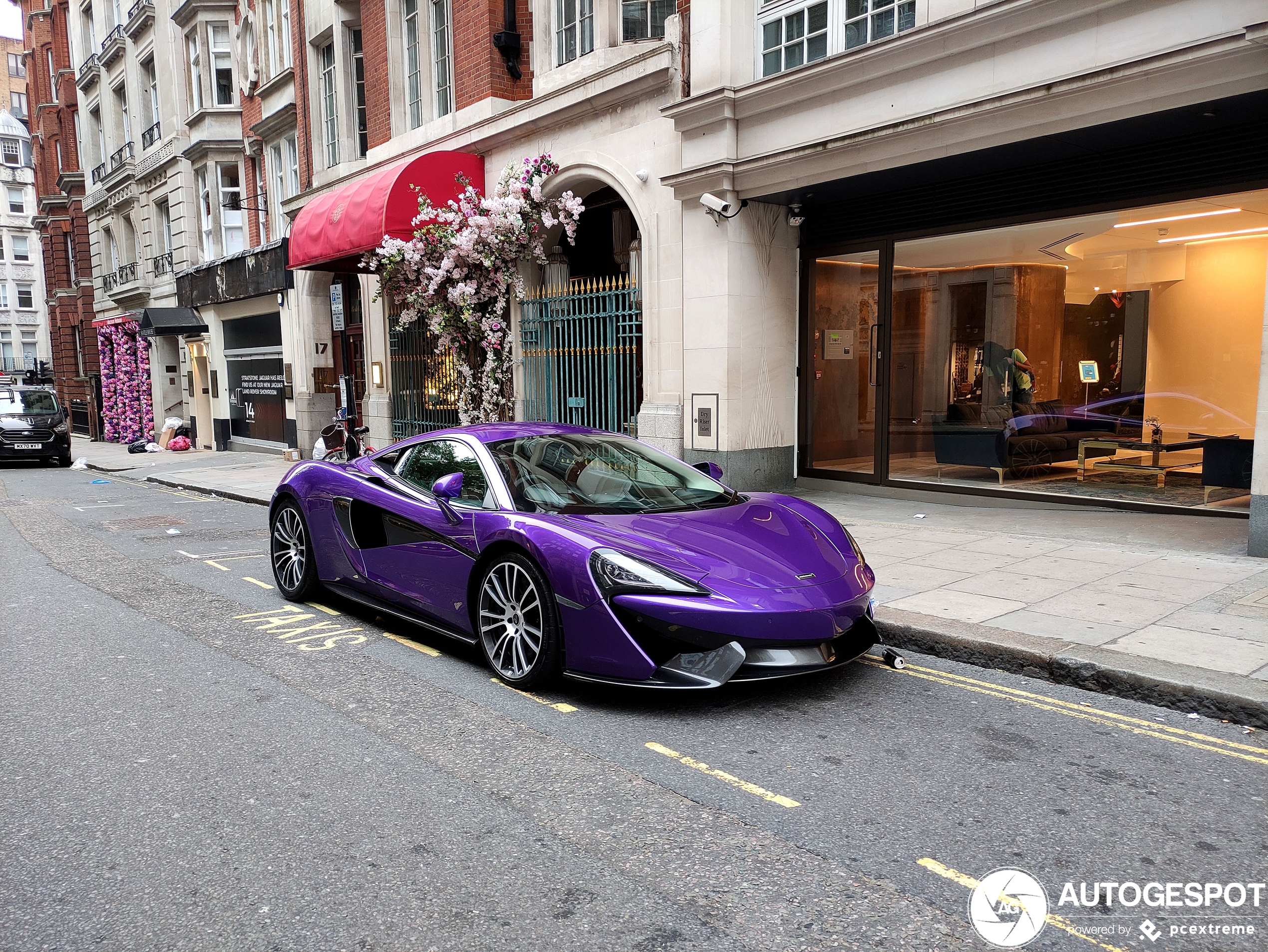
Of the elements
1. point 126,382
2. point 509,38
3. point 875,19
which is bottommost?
point 126,382

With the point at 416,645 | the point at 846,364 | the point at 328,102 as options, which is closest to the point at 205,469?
the point at 328,102

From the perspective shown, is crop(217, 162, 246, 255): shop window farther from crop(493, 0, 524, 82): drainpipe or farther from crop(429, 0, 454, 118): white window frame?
crop(493, 0, 524, 82): drainpipe

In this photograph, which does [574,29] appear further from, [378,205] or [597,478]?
[597,478]

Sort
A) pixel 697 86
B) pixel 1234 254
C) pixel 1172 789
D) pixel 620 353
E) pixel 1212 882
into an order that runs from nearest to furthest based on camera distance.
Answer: pixel 1212 882, pixel 1172 789, pixel 1234 254, pixel 697 86, pixel 620 353

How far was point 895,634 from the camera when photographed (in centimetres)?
560

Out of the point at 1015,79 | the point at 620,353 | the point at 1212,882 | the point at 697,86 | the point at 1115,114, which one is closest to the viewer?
the point at 1212,882

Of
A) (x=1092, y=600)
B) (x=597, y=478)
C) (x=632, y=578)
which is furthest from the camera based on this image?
(x=1092, y=600)

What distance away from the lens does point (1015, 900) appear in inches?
109

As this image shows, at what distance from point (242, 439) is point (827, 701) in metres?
23.2

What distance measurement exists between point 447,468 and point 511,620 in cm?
124

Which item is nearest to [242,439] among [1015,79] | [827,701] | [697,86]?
[697,86]

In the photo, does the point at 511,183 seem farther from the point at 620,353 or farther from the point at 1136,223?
the point at 1136,223

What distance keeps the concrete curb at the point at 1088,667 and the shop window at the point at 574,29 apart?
1054 cm

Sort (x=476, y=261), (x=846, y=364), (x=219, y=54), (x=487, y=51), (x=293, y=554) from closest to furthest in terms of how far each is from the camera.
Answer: (x=293, y=554)
(x=846, y=364)
(x=476, y=261)
(x=487, y=51)
(x=219, y=54)
